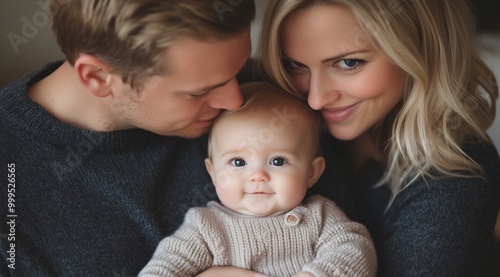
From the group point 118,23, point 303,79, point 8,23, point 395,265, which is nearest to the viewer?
point 118,23

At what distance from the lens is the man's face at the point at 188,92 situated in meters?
1.33

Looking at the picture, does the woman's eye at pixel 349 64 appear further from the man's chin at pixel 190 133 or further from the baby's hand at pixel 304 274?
the baby's hand at pixel 304 274

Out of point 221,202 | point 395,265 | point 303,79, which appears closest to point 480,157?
point 395,265

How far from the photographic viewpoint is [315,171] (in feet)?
5.24

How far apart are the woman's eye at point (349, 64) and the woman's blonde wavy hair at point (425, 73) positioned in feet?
0.22

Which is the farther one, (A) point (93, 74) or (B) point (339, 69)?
(B) point (339, 69)

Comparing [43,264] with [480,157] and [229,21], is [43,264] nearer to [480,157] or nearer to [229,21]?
[229,21]

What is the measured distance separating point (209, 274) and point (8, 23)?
38.1 inches

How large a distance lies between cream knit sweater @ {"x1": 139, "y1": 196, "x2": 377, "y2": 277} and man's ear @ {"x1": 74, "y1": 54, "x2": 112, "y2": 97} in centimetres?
36

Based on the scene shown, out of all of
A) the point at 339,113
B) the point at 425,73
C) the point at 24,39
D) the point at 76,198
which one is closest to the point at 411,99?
the point at 425,73

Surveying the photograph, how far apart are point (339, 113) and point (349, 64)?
0.15 metres

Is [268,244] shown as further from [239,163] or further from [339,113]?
[339,113]

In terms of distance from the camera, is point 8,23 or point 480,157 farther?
point 8,23

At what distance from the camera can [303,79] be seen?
1607 millimetres
